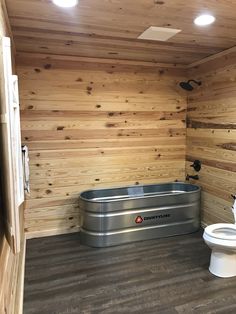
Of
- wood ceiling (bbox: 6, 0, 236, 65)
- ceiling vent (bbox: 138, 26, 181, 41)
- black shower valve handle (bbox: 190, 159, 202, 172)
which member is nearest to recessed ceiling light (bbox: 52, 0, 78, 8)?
wood ceiling (bbox: 6, 0, 236, 65)

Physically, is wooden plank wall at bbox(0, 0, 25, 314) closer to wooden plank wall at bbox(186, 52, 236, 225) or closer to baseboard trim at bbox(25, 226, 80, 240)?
baseboard trim at bbox(25, 226, 80, 240)

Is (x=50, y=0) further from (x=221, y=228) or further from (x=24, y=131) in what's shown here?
(x=221, y=228)

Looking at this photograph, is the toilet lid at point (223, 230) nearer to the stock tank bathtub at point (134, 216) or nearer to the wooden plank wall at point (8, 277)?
the stock tank bathtub at point (134, 216)

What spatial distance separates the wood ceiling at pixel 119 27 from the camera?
1.94 meters

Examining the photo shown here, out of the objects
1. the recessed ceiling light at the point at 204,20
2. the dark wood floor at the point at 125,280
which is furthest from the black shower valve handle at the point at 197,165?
the recessed ceiling light at the point at 204,20

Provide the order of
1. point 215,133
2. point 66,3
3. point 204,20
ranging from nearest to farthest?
1. point 66,3
2. point 204,20
3. point 215,133

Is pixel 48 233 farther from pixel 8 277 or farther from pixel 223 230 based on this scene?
pixel 223 230

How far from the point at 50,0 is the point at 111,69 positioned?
5.66 ft

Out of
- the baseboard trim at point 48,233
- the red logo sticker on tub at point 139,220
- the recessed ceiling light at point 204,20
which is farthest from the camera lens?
the baseboard trim at point 48,233

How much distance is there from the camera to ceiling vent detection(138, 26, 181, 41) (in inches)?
94.8

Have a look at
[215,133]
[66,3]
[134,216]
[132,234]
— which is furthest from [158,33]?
[132,234]

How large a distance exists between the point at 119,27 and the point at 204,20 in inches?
28.2

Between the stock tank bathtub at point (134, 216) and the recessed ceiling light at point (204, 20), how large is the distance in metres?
1.95

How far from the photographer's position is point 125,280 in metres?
2.50
